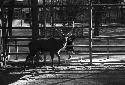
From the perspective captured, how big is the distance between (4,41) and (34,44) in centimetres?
114

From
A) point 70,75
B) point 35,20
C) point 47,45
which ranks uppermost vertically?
point 35,20

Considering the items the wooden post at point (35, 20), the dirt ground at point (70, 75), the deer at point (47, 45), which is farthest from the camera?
the wooden post at point (35, 20)

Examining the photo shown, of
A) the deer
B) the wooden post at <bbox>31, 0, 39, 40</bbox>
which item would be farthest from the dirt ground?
the wooden post at <bbox>31, 0, 39, 40</bbox>

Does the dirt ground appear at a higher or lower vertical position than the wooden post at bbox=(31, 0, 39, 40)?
lower

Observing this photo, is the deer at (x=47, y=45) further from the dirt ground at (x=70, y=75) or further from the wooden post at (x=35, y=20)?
the dirt ground at (x=70, y=75)

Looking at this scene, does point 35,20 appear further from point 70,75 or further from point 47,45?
point 70,75

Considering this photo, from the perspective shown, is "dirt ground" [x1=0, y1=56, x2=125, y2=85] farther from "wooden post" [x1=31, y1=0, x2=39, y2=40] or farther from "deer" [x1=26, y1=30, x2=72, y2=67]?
"wooden post" [x1=31, y1=0, x2=39, y2=40]

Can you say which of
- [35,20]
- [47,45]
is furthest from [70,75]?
[35,20]

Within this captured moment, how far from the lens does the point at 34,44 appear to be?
1022 centimetres

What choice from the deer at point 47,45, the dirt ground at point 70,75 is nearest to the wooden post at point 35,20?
the deer at point 47,45

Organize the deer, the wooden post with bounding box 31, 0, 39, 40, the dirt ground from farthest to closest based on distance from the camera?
the wooden post with bounding box 31, 0, 39, 40
the deer
the dirt ground

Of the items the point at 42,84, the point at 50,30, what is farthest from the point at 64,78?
the point at 50,30

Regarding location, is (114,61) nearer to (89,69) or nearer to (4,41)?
(89,69)

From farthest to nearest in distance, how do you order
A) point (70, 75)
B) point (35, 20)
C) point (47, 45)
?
1. point (35, 20)
2. point (47, 45)
3. point (70, 75)
